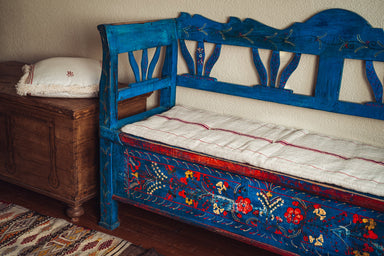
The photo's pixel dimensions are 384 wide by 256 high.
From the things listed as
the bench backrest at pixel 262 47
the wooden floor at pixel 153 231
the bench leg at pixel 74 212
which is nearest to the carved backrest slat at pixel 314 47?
the bench backrest at pixel 262 47

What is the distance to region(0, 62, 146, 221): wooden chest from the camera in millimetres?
2244

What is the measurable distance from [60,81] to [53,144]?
1.10 ft

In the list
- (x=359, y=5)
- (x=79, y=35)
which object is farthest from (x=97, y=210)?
(x=359, y=5)

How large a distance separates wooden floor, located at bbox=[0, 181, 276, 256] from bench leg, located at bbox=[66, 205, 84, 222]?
0.12 ft

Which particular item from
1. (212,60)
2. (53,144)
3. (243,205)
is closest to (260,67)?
(212,60)

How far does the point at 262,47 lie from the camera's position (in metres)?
2.26

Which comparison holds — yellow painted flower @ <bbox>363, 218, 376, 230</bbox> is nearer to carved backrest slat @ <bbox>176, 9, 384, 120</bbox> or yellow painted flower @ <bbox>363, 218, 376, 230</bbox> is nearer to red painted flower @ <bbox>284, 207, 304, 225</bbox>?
red painted flower @ <bbox>284, 207, 304, 225</bbox>

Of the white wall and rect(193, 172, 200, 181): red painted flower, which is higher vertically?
the white wall

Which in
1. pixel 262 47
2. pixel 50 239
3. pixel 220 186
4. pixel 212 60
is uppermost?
pixel 262 47

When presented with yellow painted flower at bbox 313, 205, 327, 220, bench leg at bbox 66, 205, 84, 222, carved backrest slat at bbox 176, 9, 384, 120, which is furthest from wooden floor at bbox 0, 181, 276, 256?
carved backrest slat at bbox 176, 9, 384, 120

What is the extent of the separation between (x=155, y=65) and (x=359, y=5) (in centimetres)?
110

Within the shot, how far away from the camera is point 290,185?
1.74 m

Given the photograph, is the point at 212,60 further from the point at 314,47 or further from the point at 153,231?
the point at 153,231

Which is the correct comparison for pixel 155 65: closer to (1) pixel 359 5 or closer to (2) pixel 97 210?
(2) pixel 97 210
